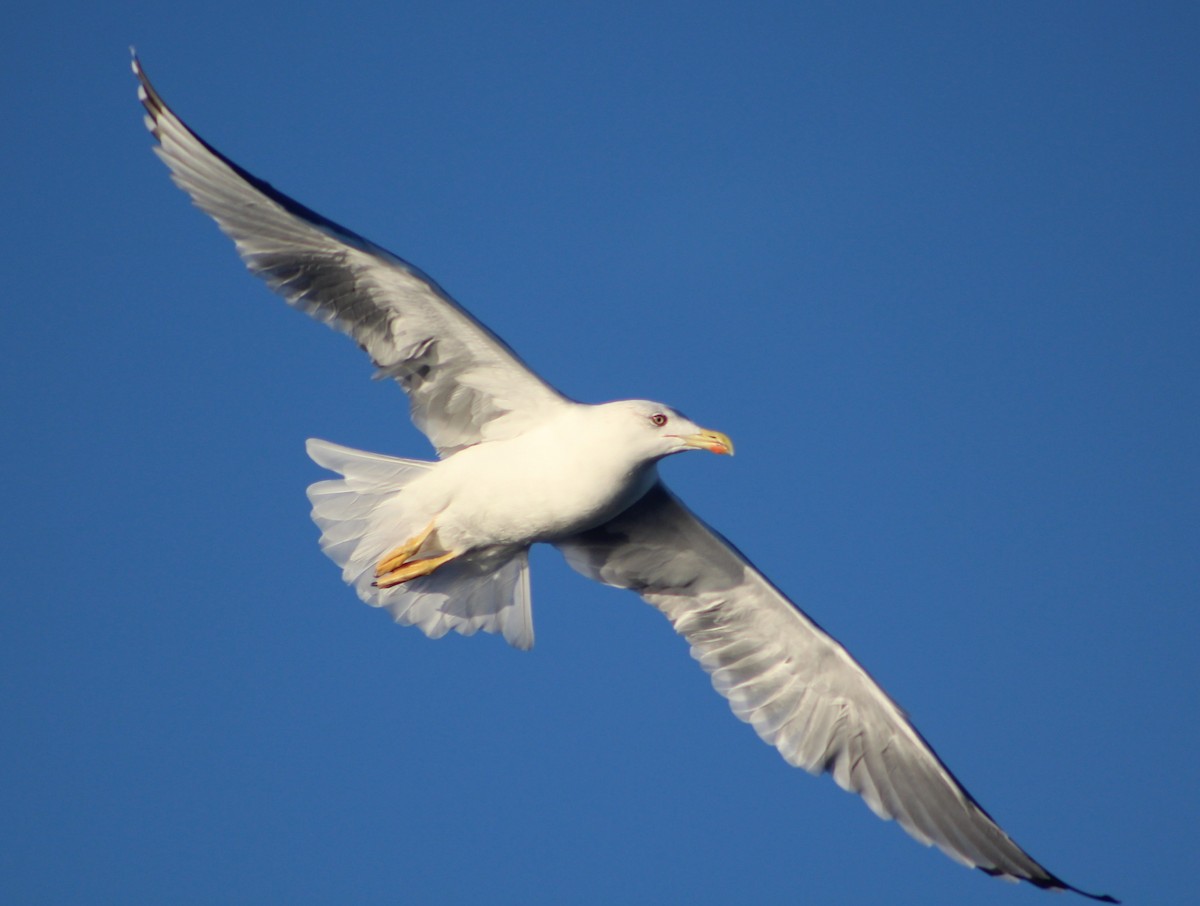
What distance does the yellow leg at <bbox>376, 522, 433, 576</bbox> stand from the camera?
843 centimetres

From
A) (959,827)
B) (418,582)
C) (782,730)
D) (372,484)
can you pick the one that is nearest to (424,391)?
(372,484)

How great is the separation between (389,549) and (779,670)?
8.16ft

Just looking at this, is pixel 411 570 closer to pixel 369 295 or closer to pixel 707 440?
pixel 369 295

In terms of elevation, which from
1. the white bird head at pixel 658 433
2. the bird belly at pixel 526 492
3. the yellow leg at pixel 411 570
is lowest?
the yellow leg at pixel 411 570

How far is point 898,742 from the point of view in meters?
8.76

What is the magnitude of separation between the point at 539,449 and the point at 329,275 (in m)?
1.50

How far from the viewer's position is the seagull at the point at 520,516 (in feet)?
25.8

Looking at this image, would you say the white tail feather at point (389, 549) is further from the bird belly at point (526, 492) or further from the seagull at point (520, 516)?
the bird belly at point (526, 492)

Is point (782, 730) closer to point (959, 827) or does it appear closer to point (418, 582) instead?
point (959, 827)

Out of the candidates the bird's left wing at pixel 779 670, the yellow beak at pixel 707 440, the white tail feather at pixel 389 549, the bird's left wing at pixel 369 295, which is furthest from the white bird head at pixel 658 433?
the white tail feather at pixel 389 549

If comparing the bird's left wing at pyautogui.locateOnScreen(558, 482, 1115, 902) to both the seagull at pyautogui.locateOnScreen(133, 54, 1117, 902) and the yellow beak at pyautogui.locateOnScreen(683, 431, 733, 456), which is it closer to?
the seagull at pyautogui.locateOnScreen(133, 54, 1117, 902)

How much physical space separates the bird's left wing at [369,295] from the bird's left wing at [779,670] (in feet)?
3.94

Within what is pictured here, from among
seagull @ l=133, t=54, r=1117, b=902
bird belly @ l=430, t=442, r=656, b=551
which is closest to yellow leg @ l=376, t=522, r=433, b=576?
seagull @ l=133, t=54, r=1117, b=902

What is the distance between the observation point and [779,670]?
898 centimetres
